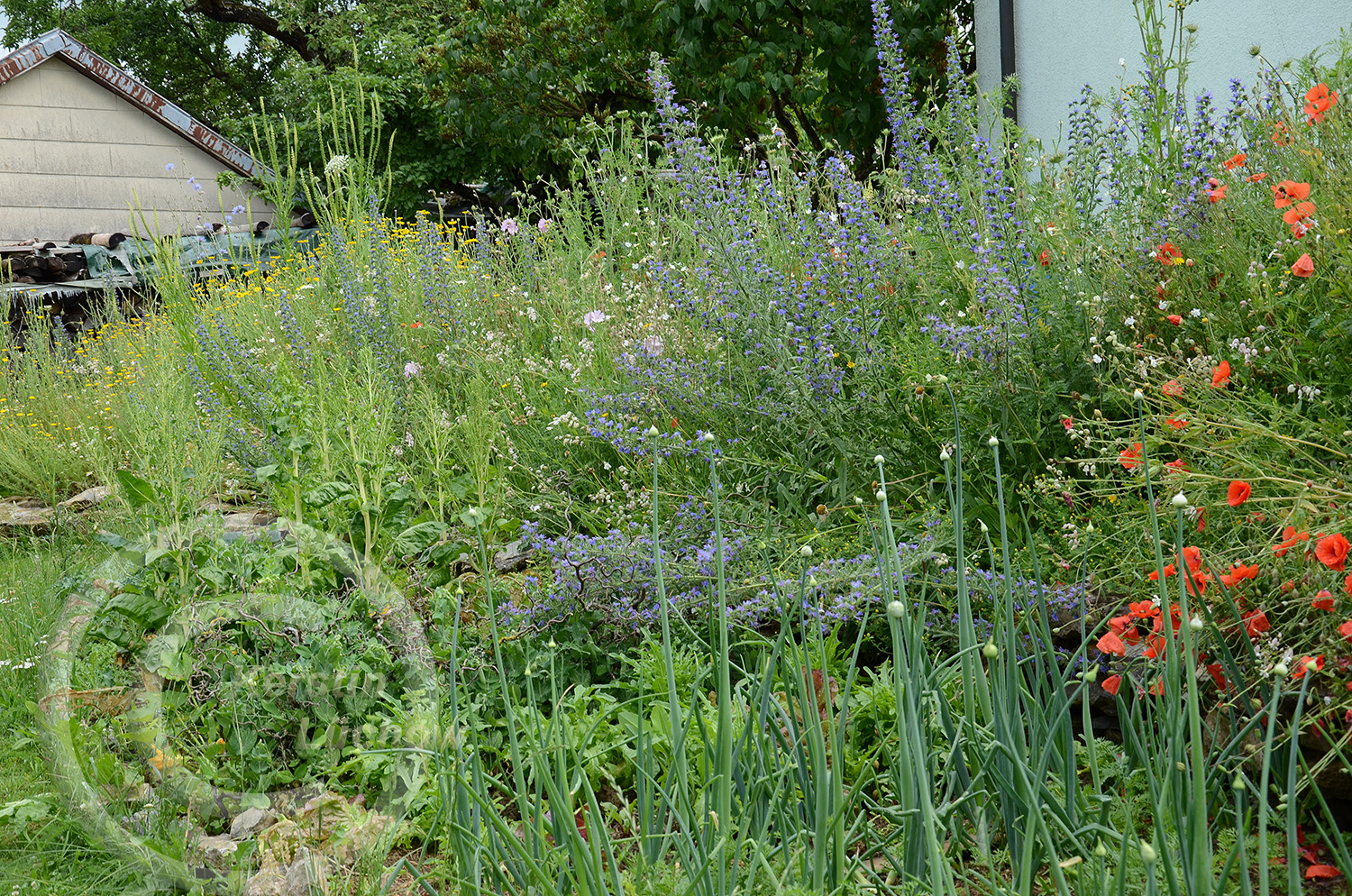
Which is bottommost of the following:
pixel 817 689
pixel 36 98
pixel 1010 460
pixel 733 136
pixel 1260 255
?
pixel 817 689

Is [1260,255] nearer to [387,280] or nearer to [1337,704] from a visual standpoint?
[1337,704]

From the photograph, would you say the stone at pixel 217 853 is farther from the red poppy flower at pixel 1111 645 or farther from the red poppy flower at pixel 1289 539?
the red poppy flower at pixel 1289 539

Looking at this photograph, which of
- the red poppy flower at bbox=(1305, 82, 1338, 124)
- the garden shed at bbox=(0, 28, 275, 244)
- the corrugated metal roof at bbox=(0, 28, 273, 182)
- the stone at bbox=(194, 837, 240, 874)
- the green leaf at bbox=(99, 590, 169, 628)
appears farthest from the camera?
the garden shed at bbox=(0, 28, 275, 244)

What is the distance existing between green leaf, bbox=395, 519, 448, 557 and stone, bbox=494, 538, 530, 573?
0.42 meters

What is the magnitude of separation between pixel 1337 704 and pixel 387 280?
456 cm

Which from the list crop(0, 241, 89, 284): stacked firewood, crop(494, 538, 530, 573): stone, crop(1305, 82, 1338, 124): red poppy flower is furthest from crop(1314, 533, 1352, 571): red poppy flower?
crop(0, 241, 89, 284): stacked firewood

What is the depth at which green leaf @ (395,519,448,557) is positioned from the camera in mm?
2734

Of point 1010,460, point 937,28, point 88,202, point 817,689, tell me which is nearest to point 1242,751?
point 817,689

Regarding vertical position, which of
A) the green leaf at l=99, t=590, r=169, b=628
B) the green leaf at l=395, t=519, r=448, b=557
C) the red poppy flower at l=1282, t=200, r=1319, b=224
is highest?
the red poppy flower at l=1282, t=200, r=1319, b=224

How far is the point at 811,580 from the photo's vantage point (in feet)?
4.66

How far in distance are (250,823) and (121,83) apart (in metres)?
16.8

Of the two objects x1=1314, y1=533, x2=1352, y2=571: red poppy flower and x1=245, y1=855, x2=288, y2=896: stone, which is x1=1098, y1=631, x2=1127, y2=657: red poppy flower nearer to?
x1=1314, y1=533, x2=1352, y2=571: red poppy flower

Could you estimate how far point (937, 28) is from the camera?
24.5 ft

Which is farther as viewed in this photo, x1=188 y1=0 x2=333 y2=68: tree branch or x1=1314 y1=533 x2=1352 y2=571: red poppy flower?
x1=188 y1=0 x2=333 y2=68: tree branch
